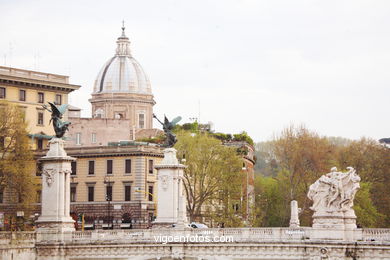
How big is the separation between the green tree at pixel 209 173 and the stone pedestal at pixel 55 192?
32.3 m

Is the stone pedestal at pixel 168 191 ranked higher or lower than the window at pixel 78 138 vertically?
lower

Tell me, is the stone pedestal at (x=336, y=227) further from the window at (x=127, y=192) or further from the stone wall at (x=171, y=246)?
the window at (x=127, y=192)

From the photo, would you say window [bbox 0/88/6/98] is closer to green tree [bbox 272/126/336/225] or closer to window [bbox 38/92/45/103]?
window [bbox 38/92/45/103]

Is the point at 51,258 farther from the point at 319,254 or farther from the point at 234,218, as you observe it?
the point at 234,218

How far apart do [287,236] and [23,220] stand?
3120cm

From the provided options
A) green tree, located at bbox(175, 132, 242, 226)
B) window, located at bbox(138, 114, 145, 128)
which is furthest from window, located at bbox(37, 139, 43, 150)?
window, located at bbox(138, 114, 145, 128)

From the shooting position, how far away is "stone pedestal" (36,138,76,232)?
2672 inches

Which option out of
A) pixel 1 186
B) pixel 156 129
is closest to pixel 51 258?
pixel 1 186

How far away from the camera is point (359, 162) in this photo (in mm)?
110438

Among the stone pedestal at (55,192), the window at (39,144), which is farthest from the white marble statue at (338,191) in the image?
the window at (39,144)

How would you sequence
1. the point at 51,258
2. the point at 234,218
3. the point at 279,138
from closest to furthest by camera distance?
the point at 51,258, the point at 234,218, the point at 279,138

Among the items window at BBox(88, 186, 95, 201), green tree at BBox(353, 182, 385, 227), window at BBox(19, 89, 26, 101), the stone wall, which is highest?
window at BBox(19, 89, 26, 101)

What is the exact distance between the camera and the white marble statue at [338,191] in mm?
63688

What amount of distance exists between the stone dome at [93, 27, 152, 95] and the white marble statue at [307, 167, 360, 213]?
239 ft
